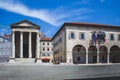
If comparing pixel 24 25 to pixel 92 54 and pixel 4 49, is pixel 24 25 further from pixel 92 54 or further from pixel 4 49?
pixel 4 49

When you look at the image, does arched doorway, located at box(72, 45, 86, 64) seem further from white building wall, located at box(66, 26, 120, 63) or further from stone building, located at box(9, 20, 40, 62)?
stone building, located at box(9, 20, 40, 62)

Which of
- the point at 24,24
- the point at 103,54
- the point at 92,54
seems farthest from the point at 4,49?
the point at 103,54

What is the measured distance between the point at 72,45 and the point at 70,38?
1.99m

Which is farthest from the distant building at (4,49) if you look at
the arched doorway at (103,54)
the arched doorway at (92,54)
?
the arched doorway at (103,54)

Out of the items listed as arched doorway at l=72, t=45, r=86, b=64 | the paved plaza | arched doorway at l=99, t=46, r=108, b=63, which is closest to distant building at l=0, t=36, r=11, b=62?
arched doorway at l=72, t=45, r=86, b=64

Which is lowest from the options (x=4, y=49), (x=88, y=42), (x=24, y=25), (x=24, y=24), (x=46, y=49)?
(x=46, y=49)

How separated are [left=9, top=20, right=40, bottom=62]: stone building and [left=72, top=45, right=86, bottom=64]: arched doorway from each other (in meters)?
11.0

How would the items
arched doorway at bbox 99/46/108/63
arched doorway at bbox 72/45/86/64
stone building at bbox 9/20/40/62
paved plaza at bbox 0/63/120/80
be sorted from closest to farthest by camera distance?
paved plaza at bbox 0/63/120/80 < arched doorway at bbox 72/45/86/64 < arched doorway at bbox 99/46/108/63 < stone building at bbox 9/20/40/62

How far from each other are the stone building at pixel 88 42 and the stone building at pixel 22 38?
8.97 m

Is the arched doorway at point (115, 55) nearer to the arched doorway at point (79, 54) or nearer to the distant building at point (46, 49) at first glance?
the arched doorway at point (79, 54)

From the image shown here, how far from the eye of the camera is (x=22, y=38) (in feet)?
192

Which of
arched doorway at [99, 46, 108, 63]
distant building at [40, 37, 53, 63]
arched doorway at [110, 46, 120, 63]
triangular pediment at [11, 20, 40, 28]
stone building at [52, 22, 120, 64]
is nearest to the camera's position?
stone building at [52, 22, 120, 64]

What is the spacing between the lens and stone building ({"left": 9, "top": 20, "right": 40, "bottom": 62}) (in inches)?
2261

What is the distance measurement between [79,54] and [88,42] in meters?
4.19
